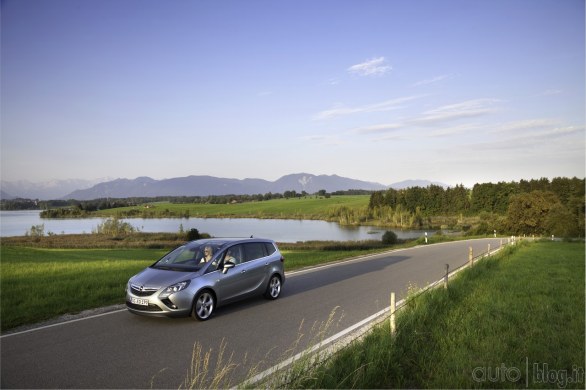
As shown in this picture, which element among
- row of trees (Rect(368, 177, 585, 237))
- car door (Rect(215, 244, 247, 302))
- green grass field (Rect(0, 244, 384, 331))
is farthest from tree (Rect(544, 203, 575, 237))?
green grass field (Rect(0, 244, 384, 331))

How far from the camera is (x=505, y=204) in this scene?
103 meters

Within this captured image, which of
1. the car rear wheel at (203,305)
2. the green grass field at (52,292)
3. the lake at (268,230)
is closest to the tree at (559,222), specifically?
the lake at (268,230)

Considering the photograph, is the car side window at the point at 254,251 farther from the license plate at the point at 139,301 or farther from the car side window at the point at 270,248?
the license plate at the point at 139,301

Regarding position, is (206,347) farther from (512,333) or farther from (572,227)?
(572,227)

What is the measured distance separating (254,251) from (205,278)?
6.80 feet

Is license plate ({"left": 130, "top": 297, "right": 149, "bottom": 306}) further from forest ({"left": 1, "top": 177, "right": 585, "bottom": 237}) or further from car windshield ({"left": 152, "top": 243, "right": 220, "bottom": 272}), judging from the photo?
forest ({"left": 1, "top": 177, "right": 585, "bottom": 237})

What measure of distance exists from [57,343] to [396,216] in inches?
3756

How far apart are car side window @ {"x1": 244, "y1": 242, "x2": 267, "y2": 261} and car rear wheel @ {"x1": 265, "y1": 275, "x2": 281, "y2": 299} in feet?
2.27

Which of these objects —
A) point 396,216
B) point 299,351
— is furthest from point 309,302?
point 396,216

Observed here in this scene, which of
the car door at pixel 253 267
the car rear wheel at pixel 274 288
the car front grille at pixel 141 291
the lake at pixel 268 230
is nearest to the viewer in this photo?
the car front grille at pixel 141 291

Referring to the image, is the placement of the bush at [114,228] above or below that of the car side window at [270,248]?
below

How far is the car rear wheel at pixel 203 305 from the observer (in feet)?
27.5

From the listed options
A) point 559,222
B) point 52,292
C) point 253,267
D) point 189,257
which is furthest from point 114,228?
point 559,222

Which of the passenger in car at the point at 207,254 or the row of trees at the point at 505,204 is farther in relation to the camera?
the row of trees at the point at 505,204
